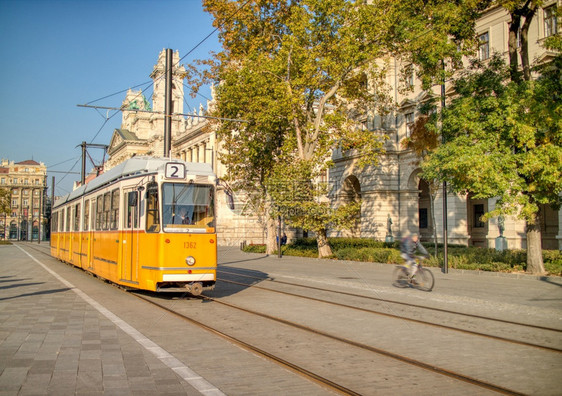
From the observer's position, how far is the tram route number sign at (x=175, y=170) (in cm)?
1210

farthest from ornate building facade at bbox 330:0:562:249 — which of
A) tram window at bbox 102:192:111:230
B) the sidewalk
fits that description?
the sidewalk

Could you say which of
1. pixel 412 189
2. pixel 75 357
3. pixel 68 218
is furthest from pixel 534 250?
pixel 412 189

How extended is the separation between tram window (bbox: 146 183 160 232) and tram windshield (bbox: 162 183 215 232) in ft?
0.66

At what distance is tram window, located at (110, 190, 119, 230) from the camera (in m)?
14.4

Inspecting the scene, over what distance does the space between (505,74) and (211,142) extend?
167 ft

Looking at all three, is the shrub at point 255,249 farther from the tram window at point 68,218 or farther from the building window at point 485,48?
the building window at point 485,48

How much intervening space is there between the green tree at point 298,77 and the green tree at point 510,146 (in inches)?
334

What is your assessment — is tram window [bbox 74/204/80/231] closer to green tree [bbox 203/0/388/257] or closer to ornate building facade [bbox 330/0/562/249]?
green tree [bbox 203/0/388/257]

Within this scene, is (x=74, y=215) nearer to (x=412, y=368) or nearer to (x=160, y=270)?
(x=160, y=270)

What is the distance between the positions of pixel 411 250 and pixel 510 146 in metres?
6.62

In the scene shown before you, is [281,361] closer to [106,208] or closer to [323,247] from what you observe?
[106,208]

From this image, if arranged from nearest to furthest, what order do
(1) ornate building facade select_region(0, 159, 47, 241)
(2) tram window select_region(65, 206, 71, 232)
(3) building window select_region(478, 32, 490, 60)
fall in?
(2) tram window select_region(65, 206, 71, 232) < (3) building window select_region(478, 32, 490, 60) < (1) ornate building facade select_region(0, 159, 47, 241)

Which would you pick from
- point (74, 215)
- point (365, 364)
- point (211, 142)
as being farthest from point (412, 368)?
point (211, 142)

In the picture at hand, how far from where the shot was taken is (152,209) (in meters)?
12.2
